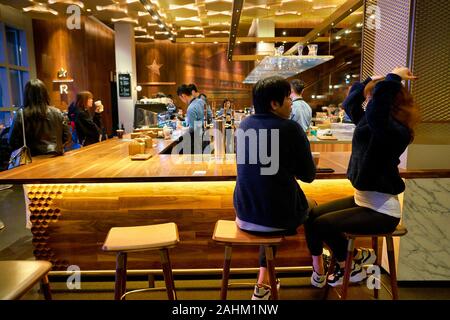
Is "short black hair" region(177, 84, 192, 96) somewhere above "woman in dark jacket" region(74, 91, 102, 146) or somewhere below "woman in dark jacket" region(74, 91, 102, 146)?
above

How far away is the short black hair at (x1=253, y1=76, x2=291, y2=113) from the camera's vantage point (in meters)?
1.84

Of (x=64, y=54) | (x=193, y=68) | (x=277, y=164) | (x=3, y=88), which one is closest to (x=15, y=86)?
(x=3, y=88)

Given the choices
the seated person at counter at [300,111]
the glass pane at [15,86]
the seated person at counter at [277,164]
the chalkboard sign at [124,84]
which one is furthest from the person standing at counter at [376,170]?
the glass pane at [15,86]

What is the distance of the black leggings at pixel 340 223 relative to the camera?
197 centimetres

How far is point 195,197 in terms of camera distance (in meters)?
2.67

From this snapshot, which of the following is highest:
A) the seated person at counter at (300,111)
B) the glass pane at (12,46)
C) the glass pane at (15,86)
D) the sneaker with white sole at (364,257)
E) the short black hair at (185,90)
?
the glass pane at (12,46)

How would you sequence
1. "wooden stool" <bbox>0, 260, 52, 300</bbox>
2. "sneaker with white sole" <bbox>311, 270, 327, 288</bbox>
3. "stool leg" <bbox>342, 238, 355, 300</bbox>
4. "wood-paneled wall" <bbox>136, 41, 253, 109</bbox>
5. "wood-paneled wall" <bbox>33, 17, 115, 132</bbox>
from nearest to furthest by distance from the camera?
1. "wooden stool" <bbox>0, 260, 52, 300</bbox>
2. "stool leg" <bbox>342, 238, 355, 300</bbox>
3. "sneaker with white sole" <bbox>311, 270, 327, 288</bbox>
4. "wood-paneled wall" <bbox>33, 17, 115, 132</bbox>
5. "wood-paneled wall" <bbox>136, 41, 253, 109</bbox>

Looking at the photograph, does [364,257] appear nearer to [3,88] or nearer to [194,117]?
[194,117]

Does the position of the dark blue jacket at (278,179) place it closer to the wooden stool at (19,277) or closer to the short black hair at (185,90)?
the wooden stool at (19,277)

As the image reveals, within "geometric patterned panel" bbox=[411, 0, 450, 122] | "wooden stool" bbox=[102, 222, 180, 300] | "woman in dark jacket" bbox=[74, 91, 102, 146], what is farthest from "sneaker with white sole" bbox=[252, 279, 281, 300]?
"woman in dark jacket" bbox=[74, 91, 102, 146]

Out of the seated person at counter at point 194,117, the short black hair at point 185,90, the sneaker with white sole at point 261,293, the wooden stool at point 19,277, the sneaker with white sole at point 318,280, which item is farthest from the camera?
the short black hair at point 185,90

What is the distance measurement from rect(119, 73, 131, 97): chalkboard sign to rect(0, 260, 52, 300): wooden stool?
27.7ft

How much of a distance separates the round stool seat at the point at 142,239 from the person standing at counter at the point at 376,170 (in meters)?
0.90

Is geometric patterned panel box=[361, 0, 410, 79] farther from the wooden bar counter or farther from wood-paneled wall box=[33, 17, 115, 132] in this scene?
wood-paneled wall box=[33, 17, 115, 132]
